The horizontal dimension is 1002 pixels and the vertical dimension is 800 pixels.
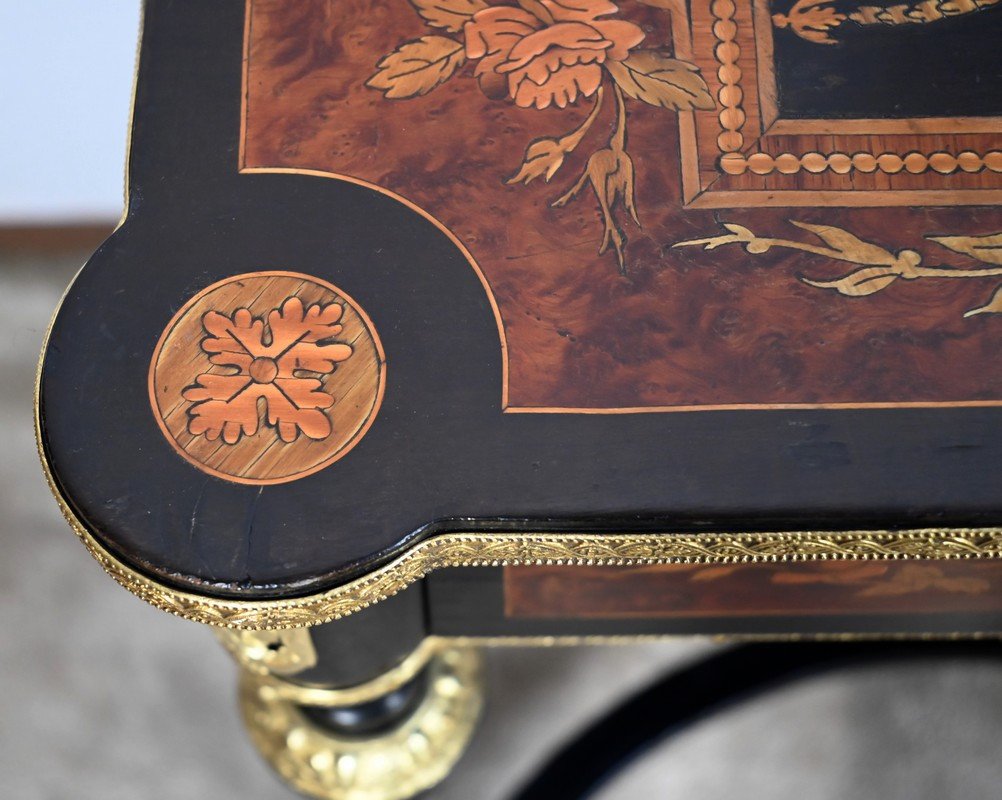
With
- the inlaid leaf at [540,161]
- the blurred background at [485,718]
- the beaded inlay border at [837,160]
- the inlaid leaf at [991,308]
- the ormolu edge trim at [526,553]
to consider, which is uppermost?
the inlaid leaf at [540,161]

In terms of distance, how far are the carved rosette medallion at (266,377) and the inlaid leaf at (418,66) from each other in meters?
0.20

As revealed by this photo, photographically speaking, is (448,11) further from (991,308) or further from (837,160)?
(991,308)

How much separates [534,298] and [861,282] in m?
0.26

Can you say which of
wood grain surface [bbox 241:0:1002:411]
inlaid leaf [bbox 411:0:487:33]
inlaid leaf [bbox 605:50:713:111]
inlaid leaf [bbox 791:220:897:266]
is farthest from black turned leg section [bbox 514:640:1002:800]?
inlaid leaf [bbox 411:0:487:33]

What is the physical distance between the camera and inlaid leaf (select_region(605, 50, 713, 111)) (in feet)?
3.54

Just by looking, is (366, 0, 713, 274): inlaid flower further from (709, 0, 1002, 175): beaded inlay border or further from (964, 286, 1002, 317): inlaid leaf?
(964, 286, 1002, 317): inlaid leaf

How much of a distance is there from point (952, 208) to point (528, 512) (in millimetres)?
439

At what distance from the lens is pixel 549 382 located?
3.18 feet

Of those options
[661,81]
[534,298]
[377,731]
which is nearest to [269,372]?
[534,298]

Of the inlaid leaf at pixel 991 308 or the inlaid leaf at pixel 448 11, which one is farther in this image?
the inlaid leaf at pixel 448 11

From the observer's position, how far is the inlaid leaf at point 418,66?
1082 millimetres

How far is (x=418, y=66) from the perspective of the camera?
1.09 metres

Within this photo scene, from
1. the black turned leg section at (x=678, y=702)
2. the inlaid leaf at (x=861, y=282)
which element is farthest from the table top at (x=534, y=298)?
the black turned leg section at (x=678, y=702)

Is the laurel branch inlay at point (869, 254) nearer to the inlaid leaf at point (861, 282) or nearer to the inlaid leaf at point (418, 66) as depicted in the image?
the inlaid leaf at point (861, 282)
